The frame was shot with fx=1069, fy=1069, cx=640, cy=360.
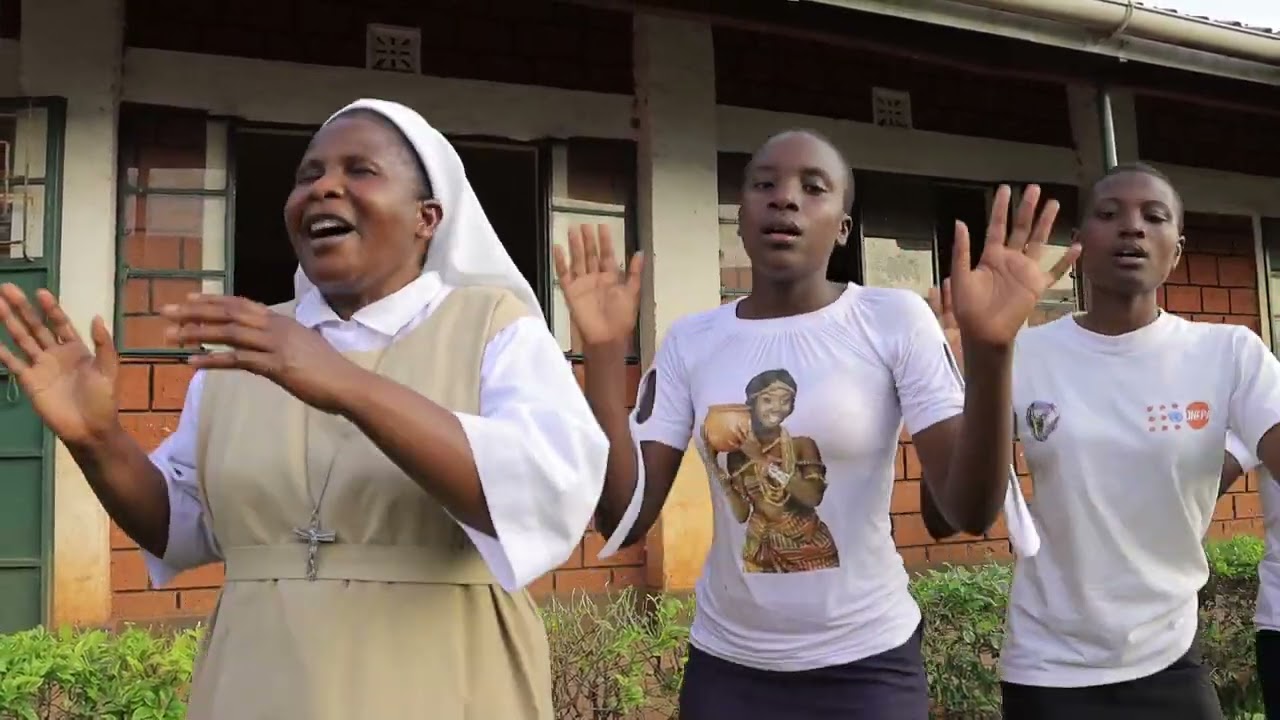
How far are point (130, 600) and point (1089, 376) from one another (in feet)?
14.3

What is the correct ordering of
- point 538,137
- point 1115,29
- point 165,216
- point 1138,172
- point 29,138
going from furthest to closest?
point 538,137
point 1115,29
point 165,216
point 29,138
point 1138,172

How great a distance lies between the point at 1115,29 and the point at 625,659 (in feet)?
13.3

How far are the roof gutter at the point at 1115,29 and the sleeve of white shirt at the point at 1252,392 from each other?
300 centimetres

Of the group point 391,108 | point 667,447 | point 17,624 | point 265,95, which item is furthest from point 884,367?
point 17,624

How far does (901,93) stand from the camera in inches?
260

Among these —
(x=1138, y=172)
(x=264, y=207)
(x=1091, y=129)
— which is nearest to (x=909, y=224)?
(x=1091, y=129)

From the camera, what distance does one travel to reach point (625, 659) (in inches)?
134

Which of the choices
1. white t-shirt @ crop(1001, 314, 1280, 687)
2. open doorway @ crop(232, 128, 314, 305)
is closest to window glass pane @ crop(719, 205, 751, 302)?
open doorway @ crop(232, 128, 314, 305)

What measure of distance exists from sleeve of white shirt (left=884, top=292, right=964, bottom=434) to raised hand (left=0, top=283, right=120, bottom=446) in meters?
1.32

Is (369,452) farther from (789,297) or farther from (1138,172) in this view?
(1138,172)

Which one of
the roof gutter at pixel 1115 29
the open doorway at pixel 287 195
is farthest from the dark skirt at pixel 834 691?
the roof gutter at pixel 1115 29

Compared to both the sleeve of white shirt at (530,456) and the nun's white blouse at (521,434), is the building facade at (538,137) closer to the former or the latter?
the nun's white blouse at (521,434)

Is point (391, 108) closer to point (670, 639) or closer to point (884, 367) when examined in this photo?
point (884, 367)

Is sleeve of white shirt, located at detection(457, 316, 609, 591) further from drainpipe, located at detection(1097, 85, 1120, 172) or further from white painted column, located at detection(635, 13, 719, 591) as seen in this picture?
white painted column, located at detection(635, 13, 719, 591)
